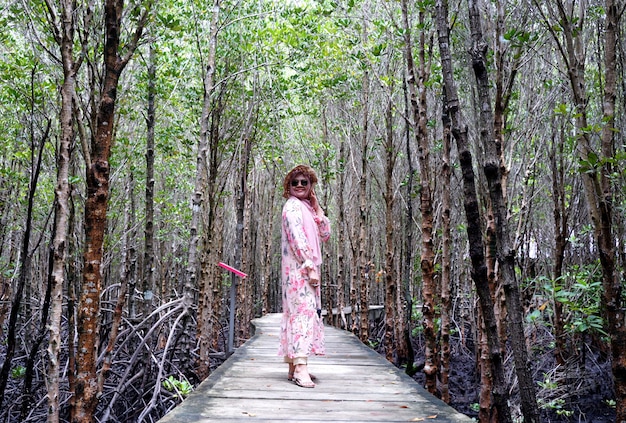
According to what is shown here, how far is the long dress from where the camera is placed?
12.9 ft

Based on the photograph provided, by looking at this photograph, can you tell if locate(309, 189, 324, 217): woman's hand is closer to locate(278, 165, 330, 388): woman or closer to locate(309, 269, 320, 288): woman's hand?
locate(278, 165, 330, 388): woman

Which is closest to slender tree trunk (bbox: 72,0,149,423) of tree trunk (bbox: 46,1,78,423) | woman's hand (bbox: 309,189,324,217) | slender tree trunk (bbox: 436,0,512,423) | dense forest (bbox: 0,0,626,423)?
dense forest (bbox: 0,0,626,423)

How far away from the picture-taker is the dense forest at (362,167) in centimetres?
312

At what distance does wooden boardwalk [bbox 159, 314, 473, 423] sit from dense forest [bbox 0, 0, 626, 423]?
2.10ft

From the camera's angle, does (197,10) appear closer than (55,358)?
No

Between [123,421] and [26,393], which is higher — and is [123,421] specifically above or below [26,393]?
below

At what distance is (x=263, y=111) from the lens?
10.1m

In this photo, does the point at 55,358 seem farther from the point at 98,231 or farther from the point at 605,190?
the point at 605,190

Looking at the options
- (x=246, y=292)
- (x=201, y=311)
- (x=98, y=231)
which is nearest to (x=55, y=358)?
(x=98, y=231)

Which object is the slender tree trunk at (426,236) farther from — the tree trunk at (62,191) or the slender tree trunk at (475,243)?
Result: the tree trunk at (62,191)

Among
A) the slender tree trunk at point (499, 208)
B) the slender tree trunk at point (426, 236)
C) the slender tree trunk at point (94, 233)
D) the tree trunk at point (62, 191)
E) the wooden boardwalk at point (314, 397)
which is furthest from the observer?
the slender tree trunk at point (426, 236)

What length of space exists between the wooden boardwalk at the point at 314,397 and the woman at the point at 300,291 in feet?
0.78

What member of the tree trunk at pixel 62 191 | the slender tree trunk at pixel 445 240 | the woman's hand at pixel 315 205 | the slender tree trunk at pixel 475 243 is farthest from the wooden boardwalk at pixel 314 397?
the woman's hand at pixel 315 205

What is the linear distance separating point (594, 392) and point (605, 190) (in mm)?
4495
